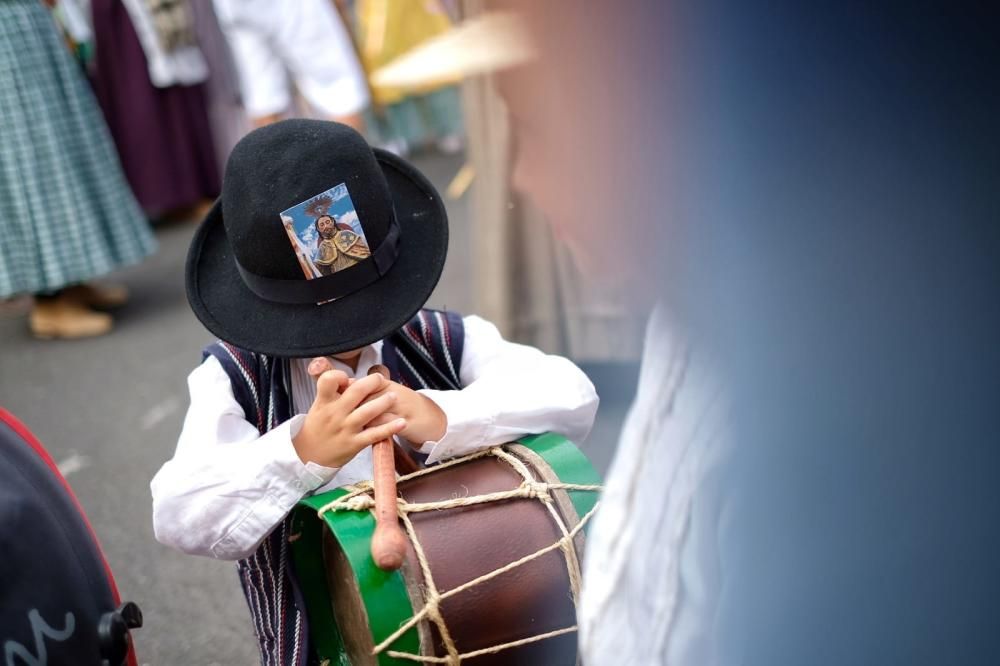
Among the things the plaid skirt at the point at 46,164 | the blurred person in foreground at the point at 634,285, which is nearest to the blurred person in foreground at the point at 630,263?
the blurred person in foreground at the point at 634,285

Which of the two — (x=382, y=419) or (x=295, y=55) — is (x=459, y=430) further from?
(x=295, y=55)

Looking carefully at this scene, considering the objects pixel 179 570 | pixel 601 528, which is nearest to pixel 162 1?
pixel 179 570

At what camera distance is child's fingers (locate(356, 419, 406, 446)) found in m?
1.23

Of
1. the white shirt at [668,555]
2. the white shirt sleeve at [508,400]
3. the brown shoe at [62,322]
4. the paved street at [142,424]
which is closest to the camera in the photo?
the white shirt at [668,555]

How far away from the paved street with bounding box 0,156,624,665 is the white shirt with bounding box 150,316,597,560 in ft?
0.33

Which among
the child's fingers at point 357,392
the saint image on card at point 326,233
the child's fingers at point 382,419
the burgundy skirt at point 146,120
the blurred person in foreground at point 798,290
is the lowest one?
the burgundy skirt at point 146,120

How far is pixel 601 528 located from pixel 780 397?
156 mm

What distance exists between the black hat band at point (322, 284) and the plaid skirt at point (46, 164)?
246 centimetres

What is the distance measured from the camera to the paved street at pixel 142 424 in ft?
6.87

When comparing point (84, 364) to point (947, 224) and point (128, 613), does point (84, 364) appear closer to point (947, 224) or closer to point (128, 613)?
point (128, 613)

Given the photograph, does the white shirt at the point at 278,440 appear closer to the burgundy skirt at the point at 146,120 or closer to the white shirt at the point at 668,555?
the white shirt at the point at 668,555

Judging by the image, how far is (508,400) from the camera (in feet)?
4.46

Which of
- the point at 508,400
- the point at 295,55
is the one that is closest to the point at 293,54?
the point at 295,55

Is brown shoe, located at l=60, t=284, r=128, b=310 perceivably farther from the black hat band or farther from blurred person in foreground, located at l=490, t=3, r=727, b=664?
blurred person in foreground, located at l=490, t=3, r=727, b=664
